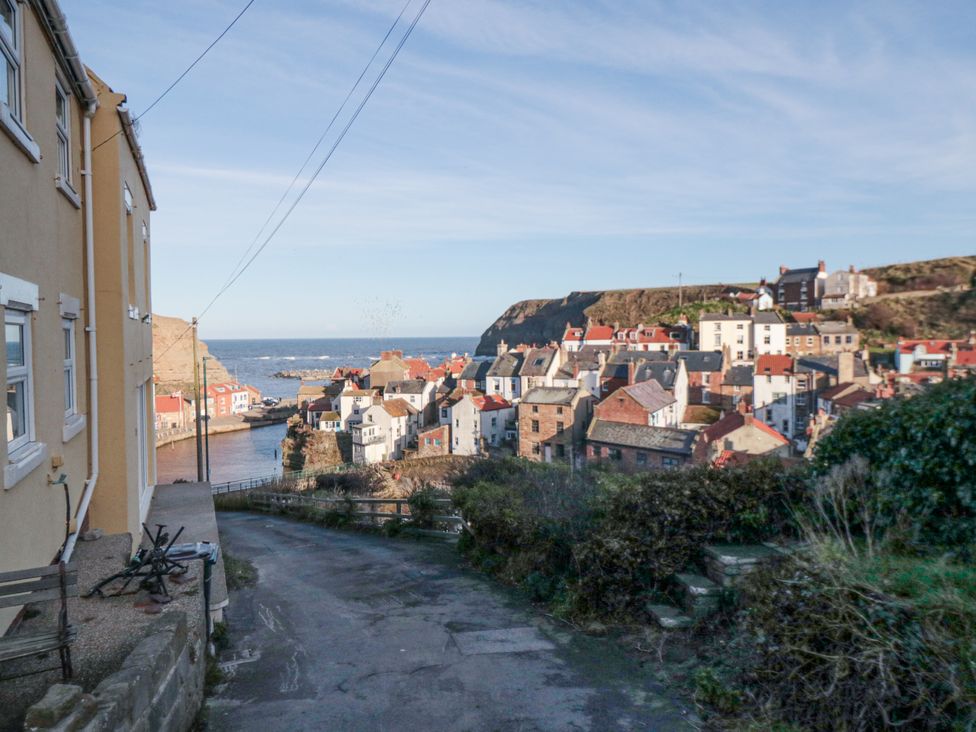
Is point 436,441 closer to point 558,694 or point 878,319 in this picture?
point 558,694

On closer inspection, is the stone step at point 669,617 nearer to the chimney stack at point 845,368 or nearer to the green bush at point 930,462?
the green bush at point 930,462

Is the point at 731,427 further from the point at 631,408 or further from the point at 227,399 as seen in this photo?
the point at 227,399

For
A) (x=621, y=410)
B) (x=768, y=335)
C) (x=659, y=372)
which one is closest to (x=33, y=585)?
(x=621, y=410)

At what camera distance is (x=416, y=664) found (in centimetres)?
638

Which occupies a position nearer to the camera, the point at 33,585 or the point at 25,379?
the point at 33,585

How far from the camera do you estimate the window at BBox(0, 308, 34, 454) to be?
5.08 metres

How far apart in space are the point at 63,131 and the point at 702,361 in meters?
61.4

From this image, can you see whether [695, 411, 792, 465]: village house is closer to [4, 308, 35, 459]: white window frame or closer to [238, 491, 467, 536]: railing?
[238, 491, 467, 536]: railing

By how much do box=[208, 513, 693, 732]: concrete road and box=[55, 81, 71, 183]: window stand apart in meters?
5.40

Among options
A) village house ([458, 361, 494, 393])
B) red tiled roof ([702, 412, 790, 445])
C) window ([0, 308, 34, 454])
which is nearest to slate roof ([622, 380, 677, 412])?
red tiled roof ([702, 412, 790, 445])

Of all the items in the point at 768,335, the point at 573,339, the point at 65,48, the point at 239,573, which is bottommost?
the point at 239,573

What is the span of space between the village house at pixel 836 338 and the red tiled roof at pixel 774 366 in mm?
23086

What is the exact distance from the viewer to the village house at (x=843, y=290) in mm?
101188

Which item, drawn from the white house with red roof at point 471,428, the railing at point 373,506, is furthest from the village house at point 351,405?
the railing at point 373,506
